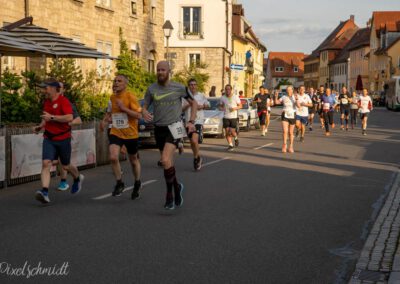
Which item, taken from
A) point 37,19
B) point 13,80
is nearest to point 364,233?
point 13,80

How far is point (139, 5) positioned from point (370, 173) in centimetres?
2241

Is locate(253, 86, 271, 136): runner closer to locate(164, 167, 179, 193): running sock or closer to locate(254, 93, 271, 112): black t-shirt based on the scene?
locate(254, 93, 271, 112): black t-shirt

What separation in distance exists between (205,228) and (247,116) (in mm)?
24747

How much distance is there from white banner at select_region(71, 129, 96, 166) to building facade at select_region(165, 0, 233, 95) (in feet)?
129

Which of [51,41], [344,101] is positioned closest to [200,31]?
[344,101]

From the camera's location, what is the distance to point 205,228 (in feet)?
27.6

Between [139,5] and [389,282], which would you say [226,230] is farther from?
[139,5]

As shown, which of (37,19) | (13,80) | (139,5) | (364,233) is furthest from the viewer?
(139,5)

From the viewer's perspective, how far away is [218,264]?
6570mm

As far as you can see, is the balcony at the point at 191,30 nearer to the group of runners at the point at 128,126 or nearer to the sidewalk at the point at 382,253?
the group of runners at the point at 128,126

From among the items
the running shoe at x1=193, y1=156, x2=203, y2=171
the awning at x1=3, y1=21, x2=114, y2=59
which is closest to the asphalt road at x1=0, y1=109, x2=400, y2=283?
the running shoe at x1=193, y1=156, x2=203, y2=171

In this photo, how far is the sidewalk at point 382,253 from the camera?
19.9ft

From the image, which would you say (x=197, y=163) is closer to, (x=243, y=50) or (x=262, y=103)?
(x=262, y=103)

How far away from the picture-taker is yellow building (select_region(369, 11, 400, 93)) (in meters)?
98.9
